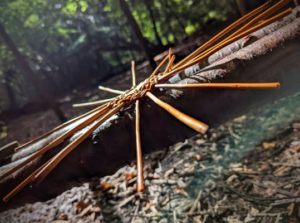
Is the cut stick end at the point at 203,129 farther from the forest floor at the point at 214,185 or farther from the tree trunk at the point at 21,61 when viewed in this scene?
A: the tree trunk at the point at 21,61

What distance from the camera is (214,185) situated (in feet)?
13.9

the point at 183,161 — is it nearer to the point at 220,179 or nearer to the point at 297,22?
the point at 220,179

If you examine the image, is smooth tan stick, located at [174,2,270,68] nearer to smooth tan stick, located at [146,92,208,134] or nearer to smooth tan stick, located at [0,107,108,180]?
smooth tan stick, located at [146,92,208,134]

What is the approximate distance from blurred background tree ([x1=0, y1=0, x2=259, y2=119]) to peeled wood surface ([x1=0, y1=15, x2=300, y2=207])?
9558 millimetres

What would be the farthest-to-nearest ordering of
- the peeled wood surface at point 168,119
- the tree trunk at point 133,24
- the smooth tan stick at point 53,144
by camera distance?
the tree trunk at point 133,24 → the smooth tan stick at point 53,144 → the peeled wood surface at point 168,119

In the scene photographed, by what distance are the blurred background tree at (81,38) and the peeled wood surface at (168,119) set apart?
31.4 feet

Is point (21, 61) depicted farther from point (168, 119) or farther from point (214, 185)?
point (168, 119)

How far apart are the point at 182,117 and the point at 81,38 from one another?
1461 centimetres

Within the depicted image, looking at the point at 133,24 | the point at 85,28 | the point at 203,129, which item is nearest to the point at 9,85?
the point at 85,28

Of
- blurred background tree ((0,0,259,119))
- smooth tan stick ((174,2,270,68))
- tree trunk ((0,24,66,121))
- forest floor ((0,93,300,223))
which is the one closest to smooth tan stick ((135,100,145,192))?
smooth tan stick ((174,2,270,68))

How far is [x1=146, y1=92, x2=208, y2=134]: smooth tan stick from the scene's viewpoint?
2.87ft

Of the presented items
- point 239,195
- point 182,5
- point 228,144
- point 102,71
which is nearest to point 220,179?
point 239,195

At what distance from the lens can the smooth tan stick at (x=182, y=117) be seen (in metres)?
0.87

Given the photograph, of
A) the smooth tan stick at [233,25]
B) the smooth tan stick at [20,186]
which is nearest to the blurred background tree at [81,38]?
the smooth tan stick at [233,25]
